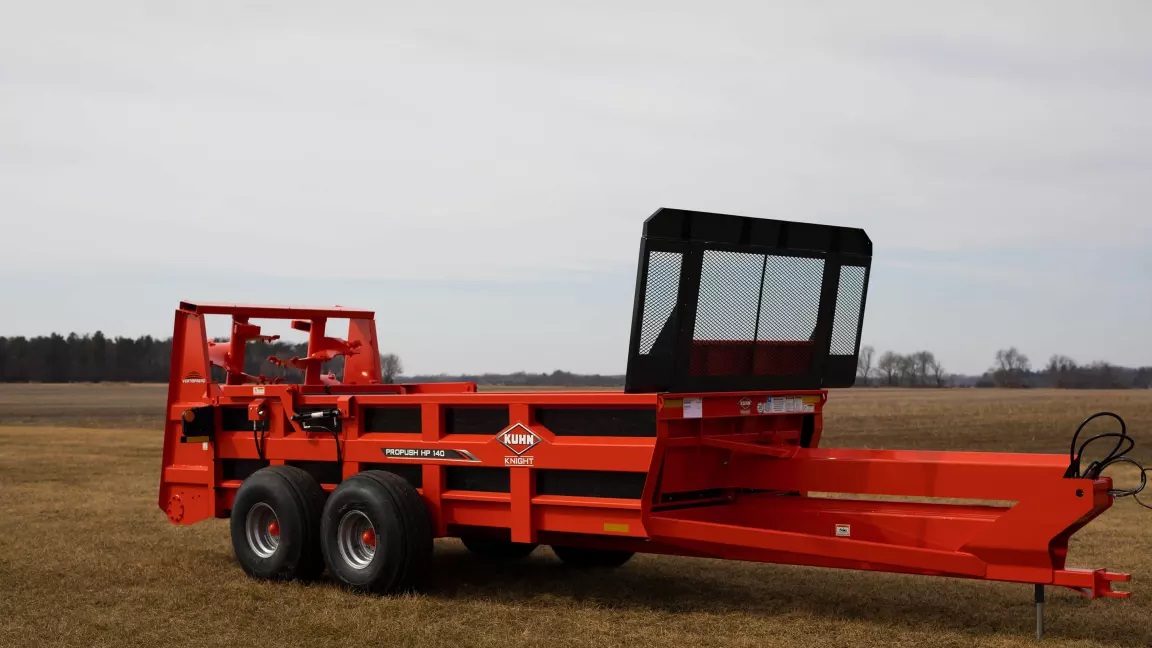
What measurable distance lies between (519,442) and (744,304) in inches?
67.9

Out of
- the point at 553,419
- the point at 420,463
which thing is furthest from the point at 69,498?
the point at 553,419

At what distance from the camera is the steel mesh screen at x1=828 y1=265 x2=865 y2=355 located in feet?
29.1

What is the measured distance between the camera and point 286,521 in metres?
9.20

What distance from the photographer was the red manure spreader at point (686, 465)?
7387 millimetres

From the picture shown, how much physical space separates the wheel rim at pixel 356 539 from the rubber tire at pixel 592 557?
1746 millimetres

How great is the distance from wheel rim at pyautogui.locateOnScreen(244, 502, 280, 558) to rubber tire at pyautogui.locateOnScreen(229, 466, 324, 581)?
4 centimetres

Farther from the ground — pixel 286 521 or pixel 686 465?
pixel 686 465

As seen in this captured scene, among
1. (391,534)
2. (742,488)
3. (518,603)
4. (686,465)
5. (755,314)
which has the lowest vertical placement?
(518,603)

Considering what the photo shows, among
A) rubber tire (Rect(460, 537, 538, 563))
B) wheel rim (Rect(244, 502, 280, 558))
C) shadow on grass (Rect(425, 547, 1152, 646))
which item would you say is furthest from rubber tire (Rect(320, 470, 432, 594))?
rubber tire (Rect(460, 537, 538, 563))

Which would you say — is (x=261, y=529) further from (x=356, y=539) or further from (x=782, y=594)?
(x=782, y=594)

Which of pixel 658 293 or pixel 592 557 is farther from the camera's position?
pixel 592 557

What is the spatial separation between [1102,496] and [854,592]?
231cm

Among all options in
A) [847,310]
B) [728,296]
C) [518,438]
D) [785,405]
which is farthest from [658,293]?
[847,310]

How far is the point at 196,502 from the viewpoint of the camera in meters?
10.5
